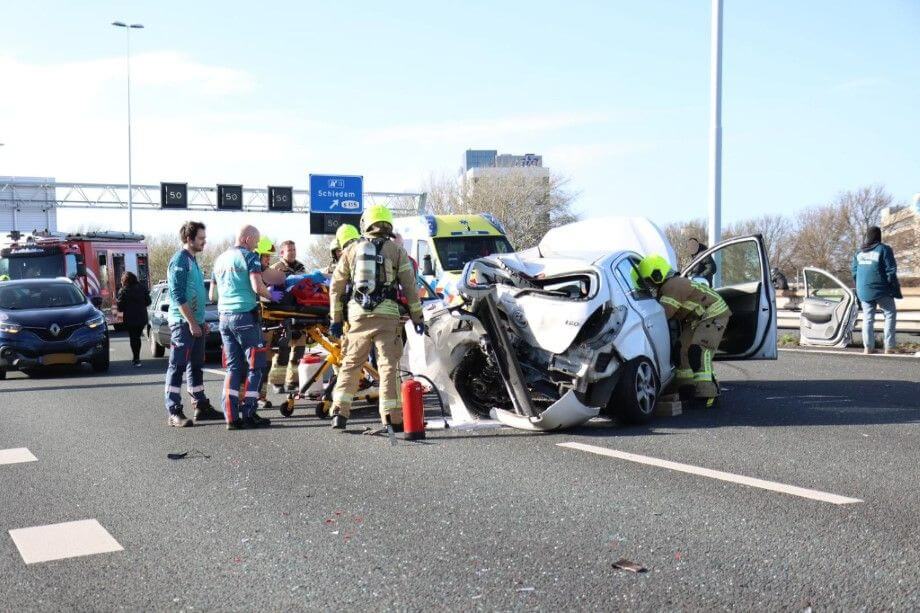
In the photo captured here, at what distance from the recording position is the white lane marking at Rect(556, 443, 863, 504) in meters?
5.61

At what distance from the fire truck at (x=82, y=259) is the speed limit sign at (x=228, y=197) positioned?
61.7ft

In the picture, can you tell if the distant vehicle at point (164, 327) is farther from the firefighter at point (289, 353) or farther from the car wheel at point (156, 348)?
the firefighter at point (289, 353)

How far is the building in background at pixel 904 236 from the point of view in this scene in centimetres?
5012

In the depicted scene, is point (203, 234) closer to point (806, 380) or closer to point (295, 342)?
point (295, 342)

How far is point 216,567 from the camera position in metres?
4.55

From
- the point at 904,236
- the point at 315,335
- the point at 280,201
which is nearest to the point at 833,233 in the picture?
the point at 904,236

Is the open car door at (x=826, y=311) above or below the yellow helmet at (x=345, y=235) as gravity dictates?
below

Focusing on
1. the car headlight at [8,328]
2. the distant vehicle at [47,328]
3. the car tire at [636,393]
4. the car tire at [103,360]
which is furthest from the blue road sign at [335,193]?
the car tire at [636,393]

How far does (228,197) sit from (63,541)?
44.7 m

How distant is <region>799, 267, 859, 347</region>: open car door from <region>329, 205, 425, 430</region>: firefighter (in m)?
9.81

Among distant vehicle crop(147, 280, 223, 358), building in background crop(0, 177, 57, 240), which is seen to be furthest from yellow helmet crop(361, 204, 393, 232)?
building in background crop(0, 177, 57, 240)

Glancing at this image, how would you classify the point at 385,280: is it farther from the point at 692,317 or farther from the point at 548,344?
the point at 692,317

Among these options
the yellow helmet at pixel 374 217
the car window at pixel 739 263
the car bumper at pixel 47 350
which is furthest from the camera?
the car bumper at pixel 47 350

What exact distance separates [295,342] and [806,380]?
6.16 meters
